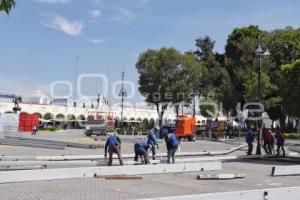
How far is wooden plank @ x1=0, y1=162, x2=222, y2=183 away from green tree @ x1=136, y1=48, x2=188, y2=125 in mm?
47397

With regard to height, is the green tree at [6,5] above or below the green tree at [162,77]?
below

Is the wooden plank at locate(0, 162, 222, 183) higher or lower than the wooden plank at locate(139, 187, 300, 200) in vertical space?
lower

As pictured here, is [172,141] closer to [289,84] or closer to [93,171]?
[93,171]

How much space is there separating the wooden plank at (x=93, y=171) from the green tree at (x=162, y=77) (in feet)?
156

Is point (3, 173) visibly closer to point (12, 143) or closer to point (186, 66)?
point (12, 143)

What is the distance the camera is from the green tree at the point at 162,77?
67.2 meters

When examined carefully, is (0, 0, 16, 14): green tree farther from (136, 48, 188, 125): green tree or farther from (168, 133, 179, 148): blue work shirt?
(136, 48, 188, 125): green tree

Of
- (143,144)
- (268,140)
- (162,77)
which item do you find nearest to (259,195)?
(143,144)

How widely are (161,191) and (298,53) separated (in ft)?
184

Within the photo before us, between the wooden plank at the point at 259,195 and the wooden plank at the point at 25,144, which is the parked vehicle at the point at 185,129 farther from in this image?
the wooden plank at the point at 259,195

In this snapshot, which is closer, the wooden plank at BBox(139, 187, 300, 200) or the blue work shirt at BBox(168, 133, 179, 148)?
the wooden plank at BBox(139, 187, 300, 200)

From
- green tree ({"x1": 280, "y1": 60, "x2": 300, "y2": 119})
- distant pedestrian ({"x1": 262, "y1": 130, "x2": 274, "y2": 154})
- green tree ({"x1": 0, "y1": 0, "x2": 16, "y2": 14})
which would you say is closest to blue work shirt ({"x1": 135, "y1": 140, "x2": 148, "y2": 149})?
distant pedestrian ({"x1": 262, "y1": 130, "x2": 274, "y2": 154})

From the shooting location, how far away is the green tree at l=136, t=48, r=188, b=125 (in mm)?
67200

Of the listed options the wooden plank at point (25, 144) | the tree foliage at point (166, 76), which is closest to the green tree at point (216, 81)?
the tree foliage at point (166, 76)
